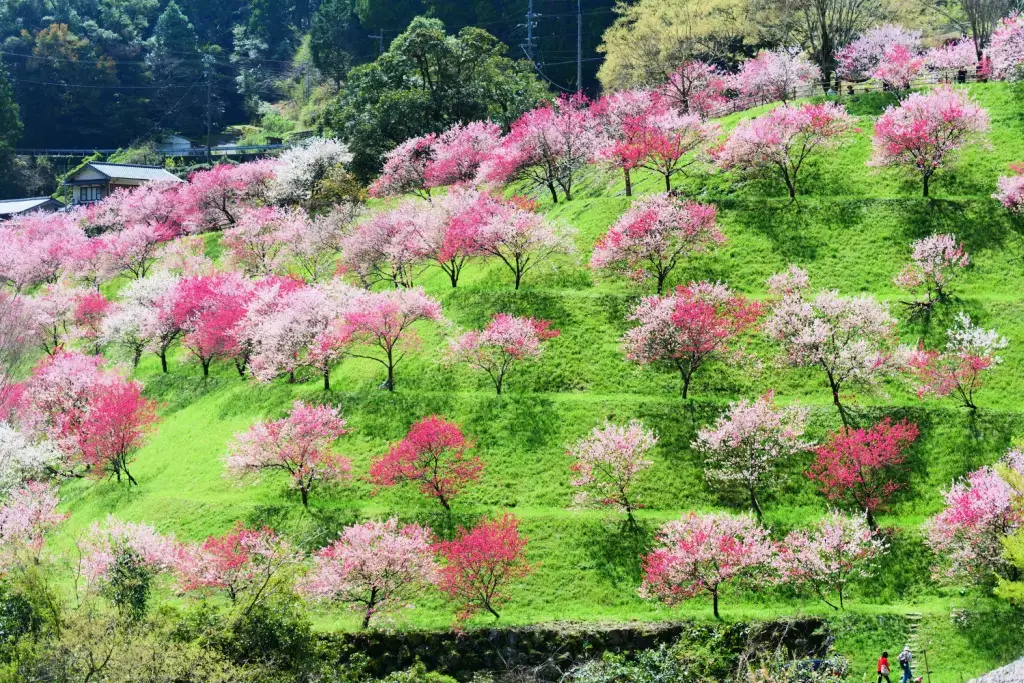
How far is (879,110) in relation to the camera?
7175 centimetres

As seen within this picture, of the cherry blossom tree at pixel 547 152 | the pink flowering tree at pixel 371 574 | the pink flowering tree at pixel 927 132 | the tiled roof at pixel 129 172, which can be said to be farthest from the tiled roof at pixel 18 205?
the pink flowering tree at pixel 927 132

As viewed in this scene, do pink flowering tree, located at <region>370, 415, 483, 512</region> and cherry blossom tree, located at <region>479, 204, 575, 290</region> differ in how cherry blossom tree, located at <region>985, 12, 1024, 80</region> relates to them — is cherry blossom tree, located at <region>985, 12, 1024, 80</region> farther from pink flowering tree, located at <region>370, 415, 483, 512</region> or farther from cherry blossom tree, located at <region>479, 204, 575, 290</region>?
pink flowering tree, located at <region>370, 415, 483, 512</region>

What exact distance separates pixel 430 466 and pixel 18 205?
82.1 m

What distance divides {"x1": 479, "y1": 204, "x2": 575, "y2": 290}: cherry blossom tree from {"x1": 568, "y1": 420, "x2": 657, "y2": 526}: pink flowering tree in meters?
16.9

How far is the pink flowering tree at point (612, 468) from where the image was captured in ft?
142

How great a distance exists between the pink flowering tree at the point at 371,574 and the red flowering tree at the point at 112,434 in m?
19.1

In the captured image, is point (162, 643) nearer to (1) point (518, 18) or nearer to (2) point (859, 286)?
(2) point (859, 286)

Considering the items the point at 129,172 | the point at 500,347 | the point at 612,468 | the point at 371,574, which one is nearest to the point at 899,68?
the point at 500,347

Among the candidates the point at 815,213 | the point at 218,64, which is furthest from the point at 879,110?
the point at 218,64

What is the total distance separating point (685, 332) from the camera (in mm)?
49094

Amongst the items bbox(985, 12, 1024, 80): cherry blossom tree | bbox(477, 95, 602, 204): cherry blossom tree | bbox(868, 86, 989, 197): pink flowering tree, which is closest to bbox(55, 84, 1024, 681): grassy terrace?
bbox(868, 86, 989, 197): pink flowering tree

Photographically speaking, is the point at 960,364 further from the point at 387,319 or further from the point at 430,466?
the point at 387,319

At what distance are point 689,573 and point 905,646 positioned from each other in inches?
328

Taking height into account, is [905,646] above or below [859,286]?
below
